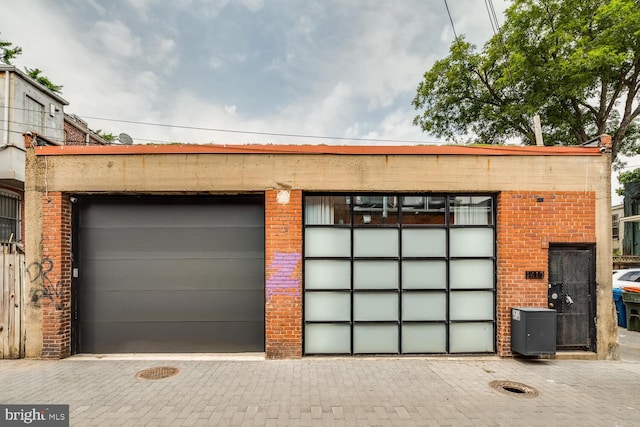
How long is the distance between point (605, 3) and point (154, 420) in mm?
19622

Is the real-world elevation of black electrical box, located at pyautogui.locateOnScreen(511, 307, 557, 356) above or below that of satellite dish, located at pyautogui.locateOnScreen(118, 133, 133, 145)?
below

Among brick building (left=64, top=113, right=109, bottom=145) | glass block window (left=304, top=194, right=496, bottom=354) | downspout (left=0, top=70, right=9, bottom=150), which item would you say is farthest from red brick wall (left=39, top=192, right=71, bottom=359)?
brick building (left=64, top=113, right=109, bottom=145)

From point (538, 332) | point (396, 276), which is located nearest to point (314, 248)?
point (396, 276)

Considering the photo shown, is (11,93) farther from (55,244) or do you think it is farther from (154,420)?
(154,420)

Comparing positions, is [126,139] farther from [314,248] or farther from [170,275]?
[314,248]

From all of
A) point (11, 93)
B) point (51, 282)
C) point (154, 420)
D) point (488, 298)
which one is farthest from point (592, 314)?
point (11, 93)

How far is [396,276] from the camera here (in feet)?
21.0

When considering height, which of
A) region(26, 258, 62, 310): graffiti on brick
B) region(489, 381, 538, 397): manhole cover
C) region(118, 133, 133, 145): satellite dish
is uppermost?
region(118, 133, 133, 145): satellite dish

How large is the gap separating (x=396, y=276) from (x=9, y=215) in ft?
44.7

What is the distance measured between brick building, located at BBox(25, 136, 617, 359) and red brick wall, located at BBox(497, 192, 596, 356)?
0.09 ft

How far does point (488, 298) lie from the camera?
6.43 m

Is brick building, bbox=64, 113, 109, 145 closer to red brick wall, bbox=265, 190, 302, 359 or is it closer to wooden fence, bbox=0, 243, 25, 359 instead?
wooden fence, bbox=0, 243, 25, 359

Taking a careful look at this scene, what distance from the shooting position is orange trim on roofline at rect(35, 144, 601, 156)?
6180 millimetres

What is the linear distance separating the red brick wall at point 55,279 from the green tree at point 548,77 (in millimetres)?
16693
